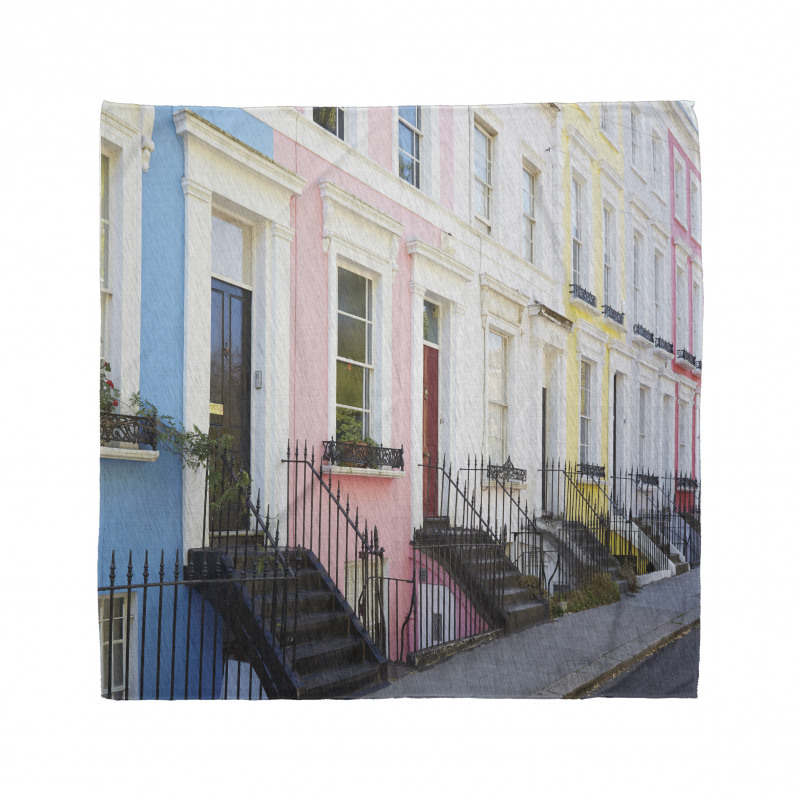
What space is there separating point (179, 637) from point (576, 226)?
341 centimetres

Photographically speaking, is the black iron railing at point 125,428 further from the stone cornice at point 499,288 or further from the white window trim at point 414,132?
the stone cornice at point 499,288

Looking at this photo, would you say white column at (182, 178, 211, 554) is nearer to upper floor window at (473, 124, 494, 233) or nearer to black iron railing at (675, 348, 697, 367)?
upper floor window at (473, 124, 494, 233)

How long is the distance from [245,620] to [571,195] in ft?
10.8

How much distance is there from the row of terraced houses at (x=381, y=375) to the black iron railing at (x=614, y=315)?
0.01 m

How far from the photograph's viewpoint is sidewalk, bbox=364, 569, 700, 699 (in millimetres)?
4379

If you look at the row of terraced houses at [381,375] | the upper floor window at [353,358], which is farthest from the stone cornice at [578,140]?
the upper floor window at [353,358]

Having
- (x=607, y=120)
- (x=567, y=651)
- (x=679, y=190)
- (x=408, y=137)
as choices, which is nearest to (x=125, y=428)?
(x=408, y=137)

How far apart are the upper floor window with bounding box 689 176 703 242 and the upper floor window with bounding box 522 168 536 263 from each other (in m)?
0.94

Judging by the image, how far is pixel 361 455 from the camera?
4.56m

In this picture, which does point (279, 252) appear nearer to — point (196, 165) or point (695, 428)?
point (196, 165)

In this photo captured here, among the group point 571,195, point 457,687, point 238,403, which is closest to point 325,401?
point 238,403

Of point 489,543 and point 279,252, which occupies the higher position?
point 279,252

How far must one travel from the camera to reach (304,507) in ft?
14.2

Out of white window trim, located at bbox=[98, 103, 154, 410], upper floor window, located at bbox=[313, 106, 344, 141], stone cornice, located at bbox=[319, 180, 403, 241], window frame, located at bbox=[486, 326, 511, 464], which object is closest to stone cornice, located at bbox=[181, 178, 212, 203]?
white window trim, located at bbox=[98, 103, 154, 410]
